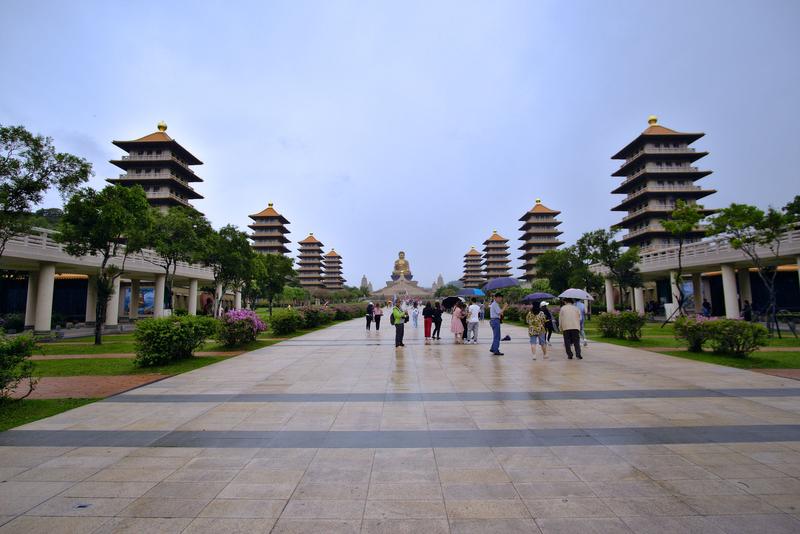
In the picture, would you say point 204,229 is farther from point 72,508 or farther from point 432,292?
point 432,292

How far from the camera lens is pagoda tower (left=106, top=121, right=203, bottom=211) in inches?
1829

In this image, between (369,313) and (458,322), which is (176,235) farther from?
(458,322)

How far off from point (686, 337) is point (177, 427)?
1280 cm

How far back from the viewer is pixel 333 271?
10362 centimetres

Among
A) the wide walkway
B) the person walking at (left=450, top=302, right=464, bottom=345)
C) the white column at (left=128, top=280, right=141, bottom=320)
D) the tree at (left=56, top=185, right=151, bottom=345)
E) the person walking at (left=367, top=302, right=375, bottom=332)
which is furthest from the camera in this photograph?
the white column at (left=128, top=280, right=141, bottom=320)

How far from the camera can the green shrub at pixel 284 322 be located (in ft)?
62.0

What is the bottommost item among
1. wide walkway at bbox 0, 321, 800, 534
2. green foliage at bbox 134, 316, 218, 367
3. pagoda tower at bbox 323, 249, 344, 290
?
wide walkway at bbox 0, 321, 800, 534

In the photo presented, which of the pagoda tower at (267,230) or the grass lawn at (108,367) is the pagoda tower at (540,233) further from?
the grass lawn at (108,367)

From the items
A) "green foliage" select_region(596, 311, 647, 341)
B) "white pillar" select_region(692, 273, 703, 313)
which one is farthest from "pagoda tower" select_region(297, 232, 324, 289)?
"green foliage" select_region(596, 311, 647, 341)

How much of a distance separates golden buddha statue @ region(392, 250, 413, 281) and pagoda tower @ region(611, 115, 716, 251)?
6603 cm

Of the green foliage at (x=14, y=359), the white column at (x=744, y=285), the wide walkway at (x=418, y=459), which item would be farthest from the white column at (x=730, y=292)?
the green foliage at (x=14, y=359)

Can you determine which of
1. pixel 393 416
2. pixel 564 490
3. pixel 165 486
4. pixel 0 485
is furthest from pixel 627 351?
pixel 0 485

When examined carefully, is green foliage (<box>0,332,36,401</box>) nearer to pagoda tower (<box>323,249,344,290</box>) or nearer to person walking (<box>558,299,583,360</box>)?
person walking (<box>558,299,583,360</box>)

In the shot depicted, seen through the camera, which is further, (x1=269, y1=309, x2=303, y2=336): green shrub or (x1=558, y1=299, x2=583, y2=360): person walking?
(x1=269, y1=309, x2=303, y2=336): green shrub
